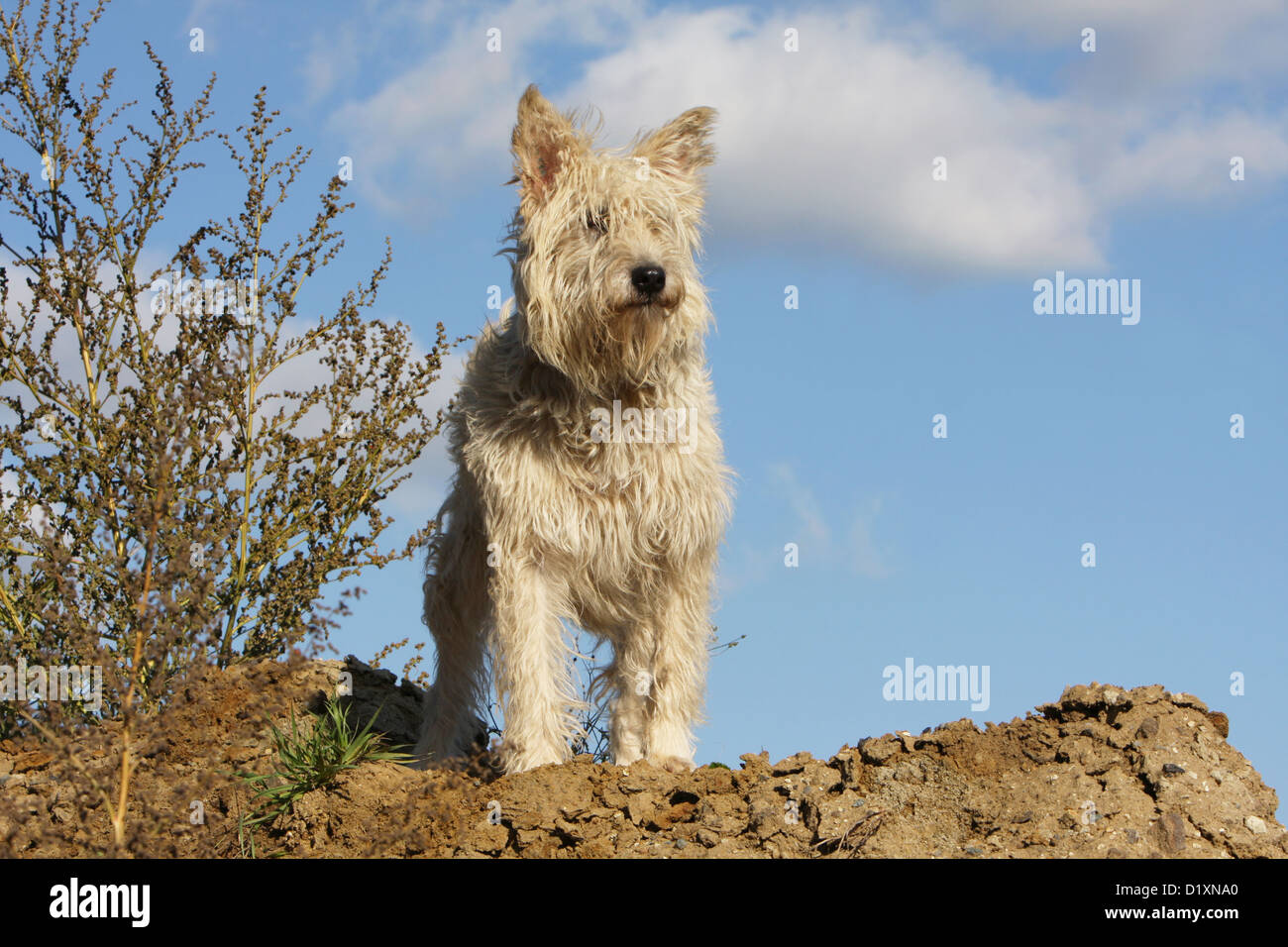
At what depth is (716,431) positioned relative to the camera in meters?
7.77

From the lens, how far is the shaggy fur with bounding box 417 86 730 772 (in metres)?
6.96

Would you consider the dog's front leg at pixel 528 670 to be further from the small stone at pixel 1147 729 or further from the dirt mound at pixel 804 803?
the small stone at pixel 1147 729

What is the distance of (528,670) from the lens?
7.21 m

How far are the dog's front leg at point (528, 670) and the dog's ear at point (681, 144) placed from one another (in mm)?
2568

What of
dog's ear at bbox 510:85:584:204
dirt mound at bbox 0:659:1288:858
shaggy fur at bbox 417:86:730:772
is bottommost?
dirt mound at bbox 0:659:1288:858

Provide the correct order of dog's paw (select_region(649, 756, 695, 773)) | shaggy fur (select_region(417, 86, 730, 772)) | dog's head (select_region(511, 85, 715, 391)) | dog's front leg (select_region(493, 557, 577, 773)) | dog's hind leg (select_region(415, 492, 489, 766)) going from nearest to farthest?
dog's head (select_region(511, 85, 715, 391)), shaggy fur (select_region(417, 86, 730, 772)), dog's front leg (select_region(493, 557, 577, 773)), dog's paw (select_region(649, 756, 695, 773)), dog's hind leg (select_region(415, 492, 489, 766))

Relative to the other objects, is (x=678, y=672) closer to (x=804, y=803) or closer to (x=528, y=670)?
(x=528, y=670)

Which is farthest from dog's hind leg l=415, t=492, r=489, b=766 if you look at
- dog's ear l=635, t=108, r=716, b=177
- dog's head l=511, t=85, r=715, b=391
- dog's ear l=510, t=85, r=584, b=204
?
dog's ear l=635, t=108, r=716, b=177

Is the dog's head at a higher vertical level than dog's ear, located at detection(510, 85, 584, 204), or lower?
lower

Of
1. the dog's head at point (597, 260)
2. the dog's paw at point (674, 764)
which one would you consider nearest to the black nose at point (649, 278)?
the dog's head at point (597, 260)

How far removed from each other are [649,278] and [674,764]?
2954mm

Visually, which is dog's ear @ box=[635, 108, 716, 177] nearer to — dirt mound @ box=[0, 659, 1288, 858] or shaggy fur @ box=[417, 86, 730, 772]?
shaggy fur @ box=[417, 86, 730, 772]
